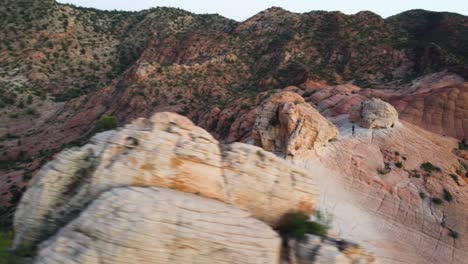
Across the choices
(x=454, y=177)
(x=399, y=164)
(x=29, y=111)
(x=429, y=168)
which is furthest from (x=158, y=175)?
(x=29, y=111)

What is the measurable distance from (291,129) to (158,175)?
17885mm

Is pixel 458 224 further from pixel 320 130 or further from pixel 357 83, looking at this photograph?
pixel 357 83

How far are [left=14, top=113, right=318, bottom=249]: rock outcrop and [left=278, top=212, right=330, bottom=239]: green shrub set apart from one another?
0.22 metres

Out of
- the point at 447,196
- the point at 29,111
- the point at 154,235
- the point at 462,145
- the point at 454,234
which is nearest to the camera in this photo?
the point at 154,235

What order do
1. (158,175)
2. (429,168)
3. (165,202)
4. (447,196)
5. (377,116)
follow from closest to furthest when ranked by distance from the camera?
1. (165,202)
2. (158,175)
3. (447,196)
4. (429,168)
5. (377,116)

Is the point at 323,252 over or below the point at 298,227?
below

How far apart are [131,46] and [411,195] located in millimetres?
64815

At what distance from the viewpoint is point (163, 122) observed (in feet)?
44.1

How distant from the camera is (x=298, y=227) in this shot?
1246 cm

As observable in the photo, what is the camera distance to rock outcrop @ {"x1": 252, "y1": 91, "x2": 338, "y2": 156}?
28625mm

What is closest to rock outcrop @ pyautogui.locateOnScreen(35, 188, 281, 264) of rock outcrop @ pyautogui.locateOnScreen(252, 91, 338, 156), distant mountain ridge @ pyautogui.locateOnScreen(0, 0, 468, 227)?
rock outcrop @ pyautogui.locateOnScreen(252, 91, 338, 156)

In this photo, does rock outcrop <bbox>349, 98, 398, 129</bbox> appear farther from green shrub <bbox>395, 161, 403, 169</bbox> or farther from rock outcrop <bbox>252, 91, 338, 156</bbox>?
green shrub <bbox>395, 161, 403, 169</bbox>

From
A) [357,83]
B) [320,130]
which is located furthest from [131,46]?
[320,130]

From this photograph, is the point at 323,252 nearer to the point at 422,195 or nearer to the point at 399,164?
the point at 422,195
